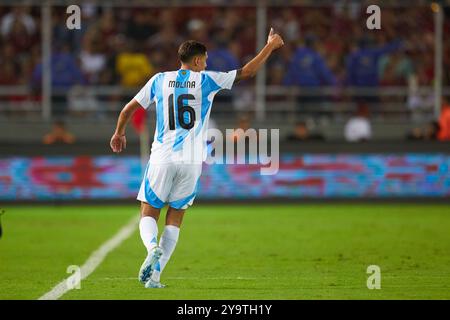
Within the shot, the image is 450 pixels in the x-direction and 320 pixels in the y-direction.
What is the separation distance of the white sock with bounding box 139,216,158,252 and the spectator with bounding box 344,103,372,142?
12.1 metres

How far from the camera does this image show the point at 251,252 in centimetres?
1255

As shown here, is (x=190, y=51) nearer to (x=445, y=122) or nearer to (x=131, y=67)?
(x=131, y=67)

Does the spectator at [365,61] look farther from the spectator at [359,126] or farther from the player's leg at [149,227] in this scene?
the player's leg at [149,227]

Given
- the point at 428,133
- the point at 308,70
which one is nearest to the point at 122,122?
the point at 308,70

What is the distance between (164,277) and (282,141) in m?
9.93

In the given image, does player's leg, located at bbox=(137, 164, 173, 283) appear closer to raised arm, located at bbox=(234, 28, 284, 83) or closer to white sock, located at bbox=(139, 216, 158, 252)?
white sock, located at bbox=(139, 216, 158, 252)

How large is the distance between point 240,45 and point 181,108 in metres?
12.1

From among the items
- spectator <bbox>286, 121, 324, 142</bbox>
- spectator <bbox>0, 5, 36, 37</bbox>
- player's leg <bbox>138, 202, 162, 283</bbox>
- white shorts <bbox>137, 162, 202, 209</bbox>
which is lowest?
player's leg <bbox>138, 202, 162, 283</bbox>

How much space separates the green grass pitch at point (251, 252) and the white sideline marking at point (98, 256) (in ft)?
0.34

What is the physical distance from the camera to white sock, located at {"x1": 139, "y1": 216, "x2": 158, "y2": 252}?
347 inches

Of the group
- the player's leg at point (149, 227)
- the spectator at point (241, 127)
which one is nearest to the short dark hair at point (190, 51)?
the player's leg at point (149, 227)

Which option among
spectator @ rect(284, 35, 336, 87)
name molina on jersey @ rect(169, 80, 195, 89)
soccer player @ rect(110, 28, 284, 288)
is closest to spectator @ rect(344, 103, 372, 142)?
spectator @ rect(284, 35, 336, 87)
